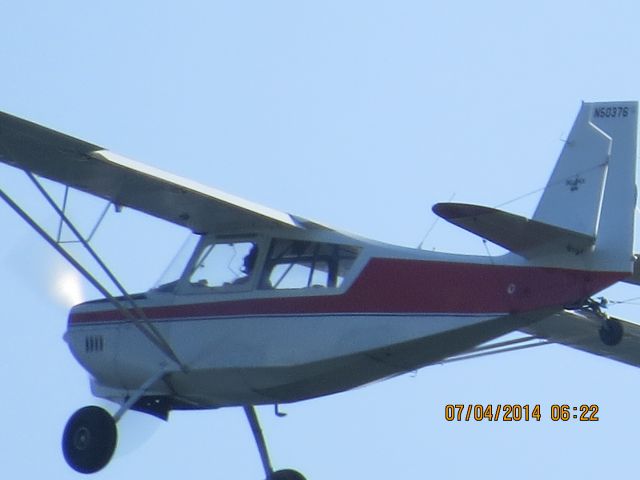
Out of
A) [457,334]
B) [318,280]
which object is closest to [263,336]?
[318,280]

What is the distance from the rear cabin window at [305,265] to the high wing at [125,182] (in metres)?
0.23

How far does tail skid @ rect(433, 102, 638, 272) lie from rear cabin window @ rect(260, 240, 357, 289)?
6.33 ft

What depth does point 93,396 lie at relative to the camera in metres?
20.2

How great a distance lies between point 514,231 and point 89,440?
4.68 m

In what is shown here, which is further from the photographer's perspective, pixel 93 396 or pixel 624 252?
pixel 93 396

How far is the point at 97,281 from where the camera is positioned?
64.3 ft

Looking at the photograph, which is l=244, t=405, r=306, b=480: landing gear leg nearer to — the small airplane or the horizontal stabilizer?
the small airplane

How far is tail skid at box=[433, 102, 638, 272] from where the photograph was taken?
17016mm

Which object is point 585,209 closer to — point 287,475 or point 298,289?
point 298,289

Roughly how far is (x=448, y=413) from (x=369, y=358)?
9.56 ft

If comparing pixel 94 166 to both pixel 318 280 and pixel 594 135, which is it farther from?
pixel 594 135

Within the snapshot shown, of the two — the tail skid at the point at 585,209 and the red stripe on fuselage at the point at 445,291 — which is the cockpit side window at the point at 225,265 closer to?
the red stripe on fuselage at the point at 445,291

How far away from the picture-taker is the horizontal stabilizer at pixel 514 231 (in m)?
16.6

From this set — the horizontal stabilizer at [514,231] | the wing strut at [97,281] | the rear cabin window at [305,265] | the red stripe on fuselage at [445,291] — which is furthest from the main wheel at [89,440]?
the horizontal stabilizer at [514,231]
